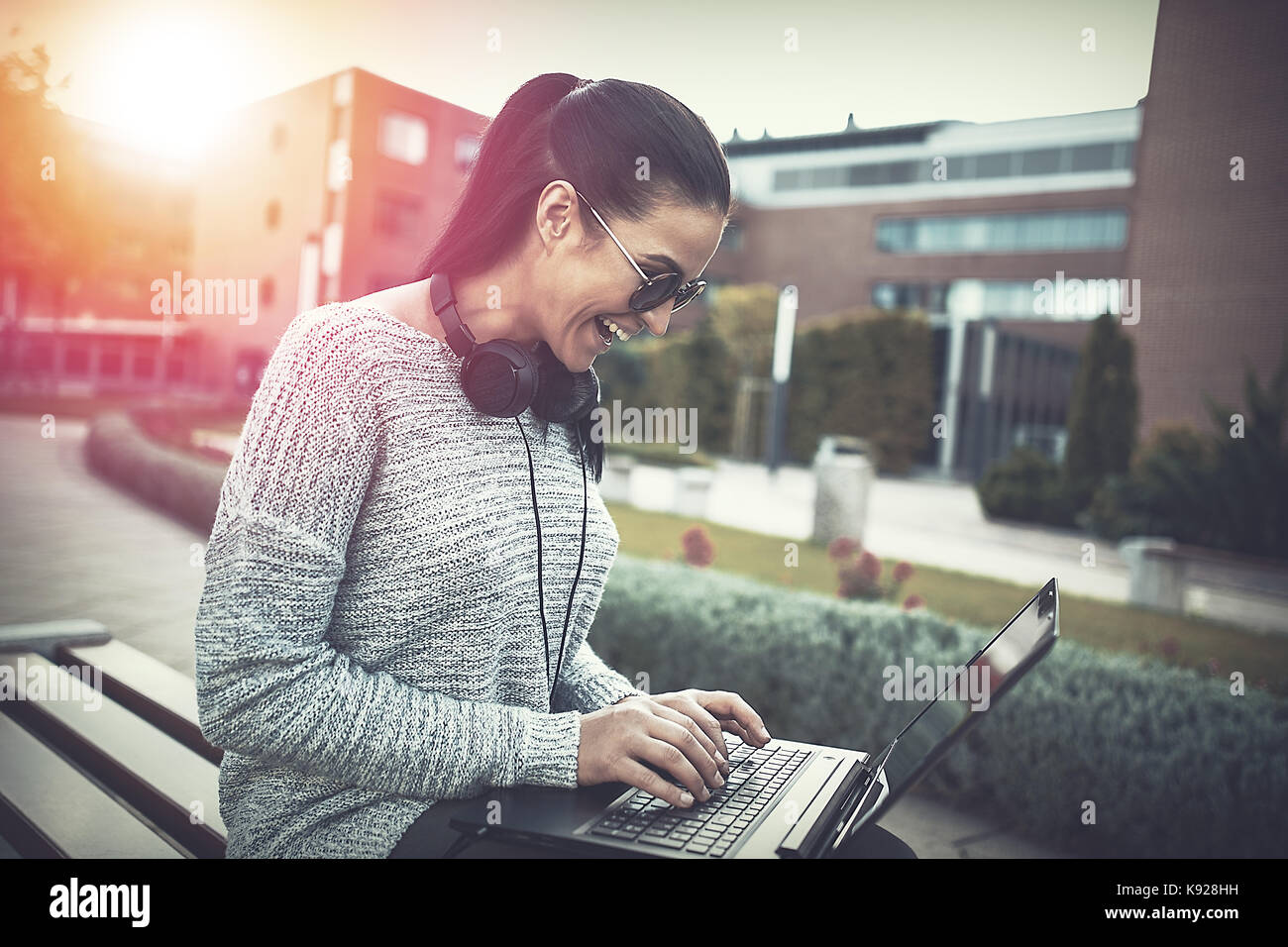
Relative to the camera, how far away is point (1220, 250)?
1659cm

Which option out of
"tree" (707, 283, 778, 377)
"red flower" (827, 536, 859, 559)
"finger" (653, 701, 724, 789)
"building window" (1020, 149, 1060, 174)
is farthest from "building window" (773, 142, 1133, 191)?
"finger" (653, 701, 724, 789)

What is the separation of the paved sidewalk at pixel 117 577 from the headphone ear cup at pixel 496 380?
4.16 feet

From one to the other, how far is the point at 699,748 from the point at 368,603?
18.4 inches

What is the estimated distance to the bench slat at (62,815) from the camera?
1.59 metres

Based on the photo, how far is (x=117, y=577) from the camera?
636cm

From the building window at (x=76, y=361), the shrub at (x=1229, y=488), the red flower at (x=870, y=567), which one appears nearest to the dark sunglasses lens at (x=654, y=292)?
the red flower at (x=870, y=567)

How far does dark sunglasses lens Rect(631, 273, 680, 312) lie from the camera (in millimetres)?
1327

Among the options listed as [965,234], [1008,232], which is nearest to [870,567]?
[1008,232]

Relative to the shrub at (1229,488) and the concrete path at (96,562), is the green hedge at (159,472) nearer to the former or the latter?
the concrete path at (96,562)

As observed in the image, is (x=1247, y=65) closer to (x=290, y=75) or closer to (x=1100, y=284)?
(x=1100, y=284)

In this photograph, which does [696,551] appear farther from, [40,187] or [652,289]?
[40,187]

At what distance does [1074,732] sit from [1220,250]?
1677cm

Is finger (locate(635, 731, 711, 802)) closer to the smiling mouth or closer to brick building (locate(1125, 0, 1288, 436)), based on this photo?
the smiling mouth

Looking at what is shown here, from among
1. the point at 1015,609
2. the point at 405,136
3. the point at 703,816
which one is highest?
the point at 405,136
